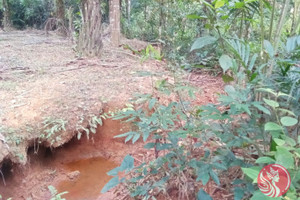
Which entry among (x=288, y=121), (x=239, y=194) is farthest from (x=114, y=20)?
(x=288, y=121)

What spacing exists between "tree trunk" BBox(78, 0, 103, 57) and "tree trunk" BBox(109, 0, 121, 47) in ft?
3.82

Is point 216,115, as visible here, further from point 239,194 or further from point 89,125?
point 89,125

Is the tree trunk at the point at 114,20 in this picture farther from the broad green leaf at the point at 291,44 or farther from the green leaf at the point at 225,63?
the green leaf at the point at 225,63

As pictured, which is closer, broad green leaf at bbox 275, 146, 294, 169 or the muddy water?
broad green leaf at bbox 275, 146, 294, 169

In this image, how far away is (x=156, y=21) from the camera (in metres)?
7.15

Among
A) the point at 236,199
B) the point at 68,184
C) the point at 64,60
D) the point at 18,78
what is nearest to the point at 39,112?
the point at 68,184

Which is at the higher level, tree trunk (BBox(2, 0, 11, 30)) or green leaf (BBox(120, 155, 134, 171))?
tree trunk (BBox(2, 0, 11, 30))

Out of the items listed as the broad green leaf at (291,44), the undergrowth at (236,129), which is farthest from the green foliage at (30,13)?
the broad green leaf at (291,44)

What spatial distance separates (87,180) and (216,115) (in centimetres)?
205

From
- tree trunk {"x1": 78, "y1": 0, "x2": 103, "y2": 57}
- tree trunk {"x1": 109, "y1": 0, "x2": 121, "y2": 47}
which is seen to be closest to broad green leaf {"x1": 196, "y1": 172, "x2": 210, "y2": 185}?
tree trunk {"x1": 78, "y1": 0, "x2": 103, "y2": 57}

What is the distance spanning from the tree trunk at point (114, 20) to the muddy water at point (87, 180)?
350 centimetres

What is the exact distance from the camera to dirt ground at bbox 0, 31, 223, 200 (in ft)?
8.14

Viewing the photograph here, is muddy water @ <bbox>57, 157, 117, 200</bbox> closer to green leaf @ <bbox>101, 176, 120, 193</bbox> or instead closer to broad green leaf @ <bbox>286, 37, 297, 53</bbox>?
green leaf @ <bbox>101, 176, 120, 193</bbox>

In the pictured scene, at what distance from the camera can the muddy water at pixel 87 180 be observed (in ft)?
8.21
